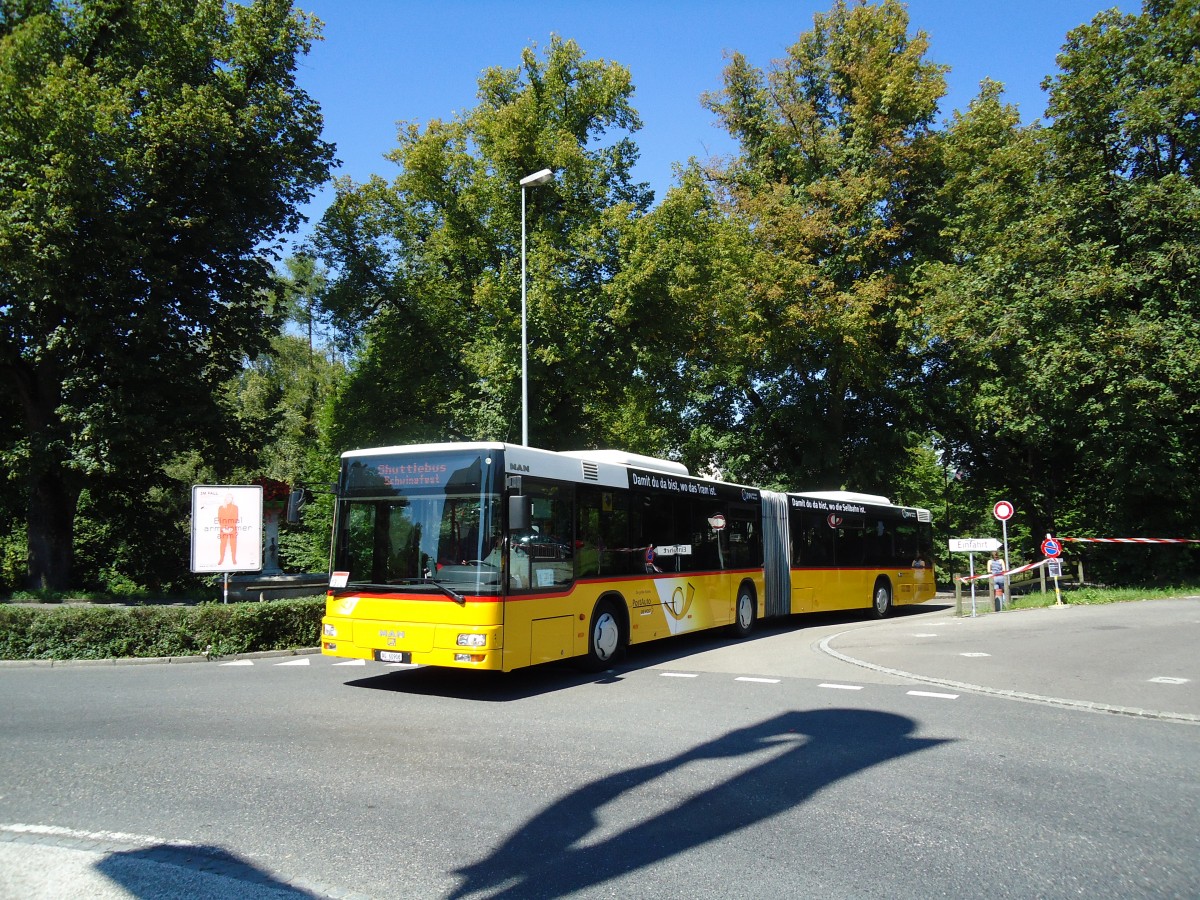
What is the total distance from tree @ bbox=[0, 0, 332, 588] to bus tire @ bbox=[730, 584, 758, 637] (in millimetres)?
14281

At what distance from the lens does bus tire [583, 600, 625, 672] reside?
11.2 m

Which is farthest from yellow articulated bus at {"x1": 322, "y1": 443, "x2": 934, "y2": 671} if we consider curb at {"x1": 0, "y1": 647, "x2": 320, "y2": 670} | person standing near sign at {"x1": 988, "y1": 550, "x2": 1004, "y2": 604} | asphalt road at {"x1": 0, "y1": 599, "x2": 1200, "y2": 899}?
person standing near sign at {"x1": 988, "y1": 550, "x2": 1004, "y2": 604}

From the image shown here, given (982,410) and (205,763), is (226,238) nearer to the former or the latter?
(205,763)

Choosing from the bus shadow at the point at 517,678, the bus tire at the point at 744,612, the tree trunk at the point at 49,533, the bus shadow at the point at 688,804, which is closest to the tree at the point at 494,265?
the tree trunk at the point at 49,533

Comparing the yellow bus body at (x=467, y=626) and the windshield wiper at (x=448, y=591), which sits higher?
the windshield wiper at (x=448, y=591)

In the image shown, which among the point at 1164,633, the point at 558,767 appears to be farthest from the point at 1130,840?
the point at 1164,633

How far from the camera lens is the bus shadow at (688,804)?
429cm

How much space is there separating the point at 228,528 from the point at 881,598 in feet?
49.2

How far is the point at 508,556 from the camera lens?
9.42 metres

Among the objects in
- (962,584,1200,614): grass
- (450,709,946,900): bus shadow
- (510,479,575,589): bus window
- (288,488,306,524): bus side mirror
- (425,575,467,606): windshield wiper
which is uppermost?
(288,488,306,524): bus side mirror

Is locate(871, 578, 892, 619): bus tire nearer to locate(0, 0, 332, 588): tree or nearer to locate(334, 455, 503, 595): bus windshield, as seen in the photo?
locate(334, 455, 503, 595): bus windshield

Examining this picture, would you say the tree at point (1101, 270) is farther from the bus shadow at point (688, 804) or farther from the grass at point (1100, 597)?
the bus shadow at point (688, 804)

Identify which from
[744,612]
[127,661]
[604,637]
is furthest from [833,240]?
[127,661]

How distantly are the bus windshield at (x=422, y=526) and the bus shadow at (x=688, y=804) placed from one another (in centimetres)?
341
